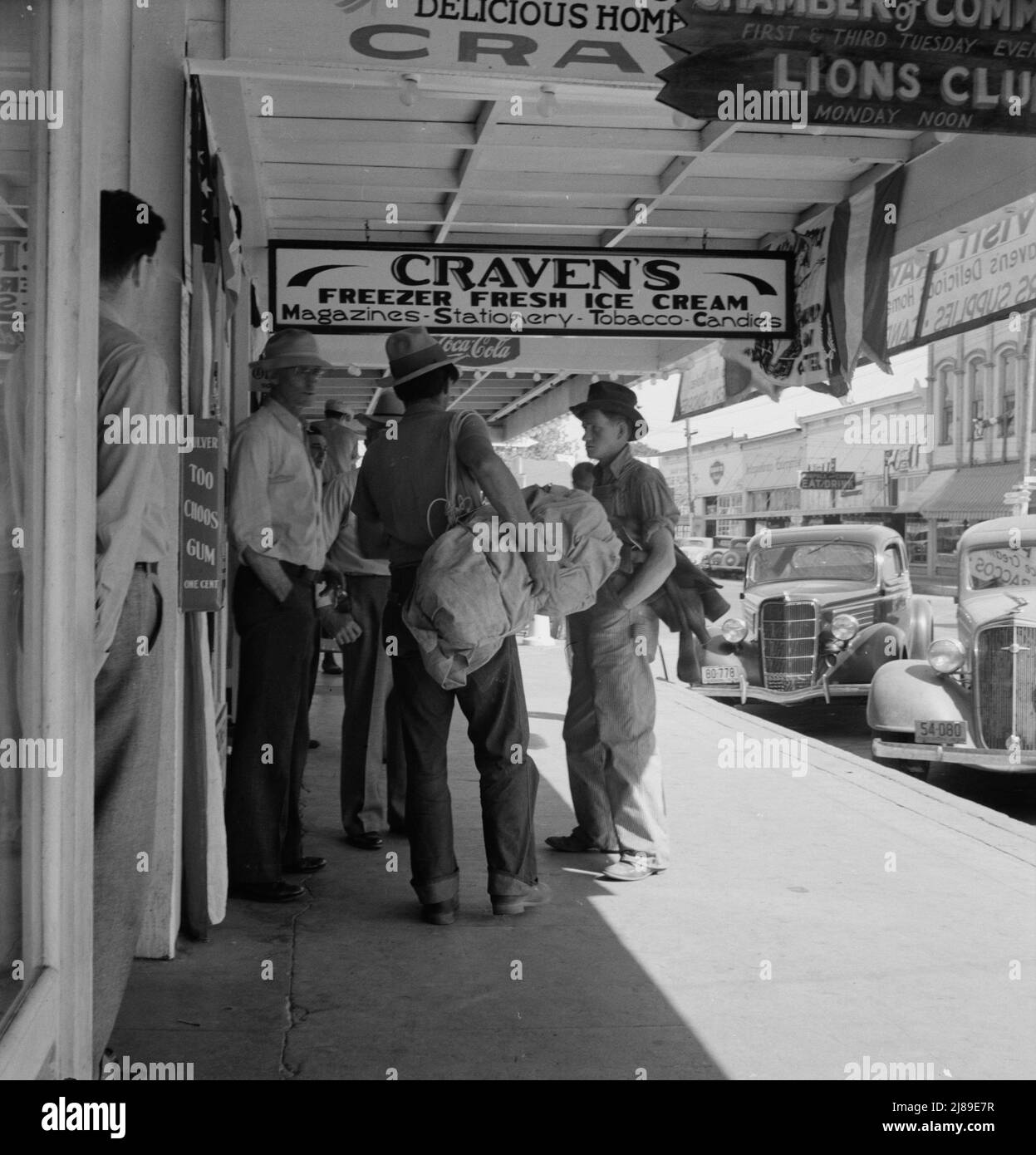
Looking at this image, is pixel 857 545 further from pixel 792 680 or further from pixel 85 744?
Answer: pixel 85 744

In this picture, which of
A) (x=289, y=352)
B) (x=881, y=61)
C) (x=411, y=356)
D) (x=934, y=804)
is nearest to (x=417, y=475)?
(x=411, y=356)

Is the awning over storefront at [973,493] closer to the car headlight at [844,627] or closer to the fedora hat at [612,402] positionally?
the car headlight at [844,627]

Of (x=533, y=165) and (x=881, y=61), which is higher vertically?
(x=533, y=165)

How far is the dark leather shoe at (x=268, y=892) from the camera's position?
4.65 metres

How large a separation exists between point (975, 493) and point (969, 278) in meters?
33.1

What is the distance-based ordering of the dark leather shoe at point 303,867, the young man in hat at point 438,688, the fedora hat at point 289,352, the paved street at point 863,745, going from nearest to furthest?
the young man in hat at point 438,688 < the fedora hat at point 289,352 < the dark leather shoe at point 303,867 < the paved street at point 863,745

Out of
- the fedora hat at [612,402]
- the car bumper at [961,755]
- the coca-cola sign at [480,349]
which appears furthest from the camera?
the coca-cola sign at [480,349]

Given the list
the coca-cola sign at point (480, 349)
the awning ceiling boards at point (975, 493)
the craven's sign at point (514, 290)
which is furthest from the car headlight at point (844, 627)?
the awning ceiling boards at point (975, 493)

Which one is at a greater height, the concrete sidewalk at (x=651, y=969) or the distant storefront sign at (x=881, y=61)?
the distant storefront sign at (x=881, y=61)

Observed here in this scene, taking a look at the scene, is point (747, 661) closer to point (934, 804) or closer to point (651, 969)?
point (934, 804)

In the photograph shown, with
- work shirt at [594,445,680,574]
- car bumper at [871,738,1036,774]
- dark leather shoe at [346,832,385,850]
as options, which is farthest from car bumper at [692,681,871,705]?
dark leather shoe at [346,832,385,850]

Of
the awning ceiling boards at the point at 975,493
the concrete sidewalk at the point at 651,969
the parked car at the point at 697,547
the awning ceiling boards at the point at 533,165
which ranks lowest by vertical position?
the concrete sidewalk at the point at 651,969

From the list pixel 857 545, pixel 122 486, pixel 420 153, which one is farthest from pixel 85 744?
pixel 857 545

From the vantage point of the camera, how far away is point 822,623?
11766mm
